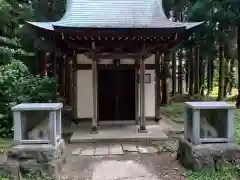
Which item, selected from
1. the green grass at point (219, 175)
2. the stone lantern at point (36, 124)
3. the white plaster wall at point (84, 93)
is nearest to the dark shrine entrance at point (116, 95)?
the white plaster wall at point (84, 93)

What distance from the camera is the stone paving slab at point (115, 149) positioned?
21.1ft

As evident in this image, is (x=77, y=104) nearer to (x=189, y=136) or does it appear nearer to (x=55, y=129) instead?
(x=55, y=129)

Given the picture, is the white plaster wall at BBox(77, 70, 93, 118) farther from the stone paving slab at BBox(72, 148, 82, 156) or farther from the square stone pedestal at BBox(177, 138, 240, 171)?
the square stone pedestal at BBox(177, 138, 240, 171)

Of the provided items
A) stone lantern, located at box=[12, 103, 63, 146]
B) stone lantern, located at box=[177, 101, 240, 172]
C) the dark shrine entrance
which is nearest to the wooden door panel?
the dark shrine entrance

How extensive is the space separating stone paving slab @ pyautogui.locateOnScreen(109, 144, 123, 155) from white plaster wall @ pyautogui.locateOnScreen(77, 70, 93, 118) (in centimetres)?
254

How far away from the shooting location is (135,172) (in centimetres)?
516

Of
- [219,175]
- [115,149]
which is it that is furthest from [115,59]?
[219,175]

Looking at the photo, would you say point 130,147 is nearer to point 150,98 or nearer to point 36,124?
point 36,124

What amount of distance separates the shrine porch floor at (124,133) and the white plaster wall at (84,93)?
48 cm

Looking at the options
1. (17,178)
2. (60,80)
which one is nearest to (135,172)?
(17,178)

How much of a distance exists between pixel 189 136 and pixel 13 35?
794 cm

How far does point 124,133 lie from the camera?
8.09 m

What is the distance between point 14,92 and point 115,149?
3535 millimetres

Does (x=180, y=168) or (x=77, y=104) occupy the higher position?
(x=77, y=104)
